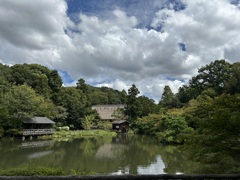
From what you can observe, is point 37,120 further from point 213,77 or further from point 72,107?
point 213,77

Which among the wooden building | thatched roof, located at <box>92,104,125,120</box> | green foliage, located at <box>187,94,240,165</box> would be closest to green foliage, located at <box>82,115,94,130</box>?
the wooden building

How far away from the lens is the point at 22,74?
Answer: 40.8 meters

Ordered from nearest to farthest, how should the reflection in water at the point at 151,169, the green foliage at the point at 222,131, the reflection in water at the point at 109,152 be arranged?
the green foliage at the point at 222,131 → the reflection in water at the point at 151,169 → the reflection in water at the point at 109,152

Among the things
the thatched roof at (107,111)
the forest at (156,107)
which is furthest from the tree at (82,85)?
the thatched roof at (107,111)

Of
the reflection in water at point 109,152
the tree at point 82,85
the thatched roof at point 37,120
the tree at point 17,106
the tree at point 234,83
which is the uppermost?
the tree at point 82,85

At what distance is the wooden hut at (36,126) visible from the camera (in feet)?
87.1

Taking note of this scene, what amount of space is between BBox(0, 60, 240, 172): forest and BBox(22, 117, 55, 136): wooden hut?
3.37ft

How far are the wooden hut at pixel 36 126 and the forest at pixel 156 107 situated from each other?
103 centimetres

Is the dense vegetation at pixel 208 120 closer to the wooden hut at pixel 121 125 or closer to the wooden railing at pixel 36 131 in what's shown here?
the wooden hut at pixel 121 125

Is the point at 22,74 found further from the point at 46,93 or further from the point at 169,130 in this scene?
the point at 169,130

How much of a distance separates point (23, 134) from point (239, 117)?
24.3 metres

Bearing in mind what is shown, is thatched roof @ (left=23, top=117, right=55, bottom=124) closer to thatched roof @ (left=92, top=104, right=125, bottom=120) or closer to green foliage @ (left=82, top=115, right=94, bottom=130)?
green foliage @ (left=82, top=115, right=94, bottom=130)

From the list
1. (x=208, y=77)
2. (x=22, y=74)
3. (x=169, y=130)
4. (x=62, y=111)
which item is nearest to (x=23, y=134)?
(x=62, y=111)

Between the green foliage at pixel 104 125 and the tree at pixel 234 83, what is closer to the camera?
the tree at pixel 234 83
